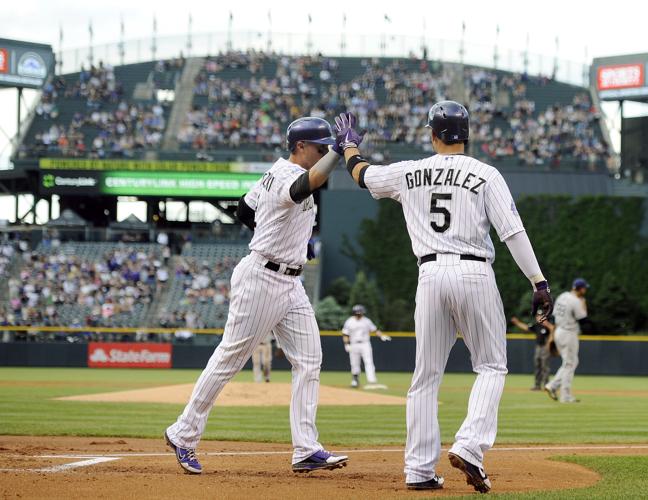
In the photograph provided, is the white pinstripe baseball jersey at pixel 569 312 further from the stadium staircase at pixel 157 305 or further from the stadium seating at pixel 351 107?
the stadium seating at pixel 351 107

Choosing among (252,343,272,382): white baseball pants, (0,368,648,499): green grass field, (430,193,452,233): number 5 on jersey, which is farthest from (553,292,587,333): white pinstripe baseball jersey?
(430,193,452,233): number 5 on jersey

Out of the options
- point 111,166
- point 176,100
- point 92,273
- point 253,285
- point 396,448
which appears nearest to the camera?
point 253,285

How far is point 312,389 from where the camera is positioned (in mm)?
7496

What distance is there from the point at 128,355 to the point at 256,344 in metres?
26.6

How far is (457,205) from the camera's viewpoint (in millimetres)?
6500

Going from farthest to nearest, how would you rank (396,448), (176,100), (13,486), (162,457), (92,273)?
(176,100)
(92,273)
(396,448)
(162,457)
(13,486)

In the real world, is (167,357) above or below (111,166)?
below

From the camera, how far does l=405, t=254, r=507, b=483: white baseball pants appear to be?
21.1 feet

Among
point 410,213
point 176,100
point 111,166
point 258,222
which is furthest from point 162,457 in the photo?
point 176,100

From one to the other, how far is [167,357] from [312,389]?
85.0 ft

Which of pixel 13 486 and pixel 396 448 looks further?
pixel 396 448

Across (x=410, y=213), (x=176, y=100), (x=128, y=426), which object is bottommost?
(x=128, y=426)

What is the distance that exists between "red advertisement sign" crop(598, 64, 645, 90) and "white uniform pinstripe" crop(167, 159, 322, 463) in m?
42.7

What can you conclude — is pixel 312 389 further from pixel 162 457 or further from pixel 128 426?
pixel 128 426
